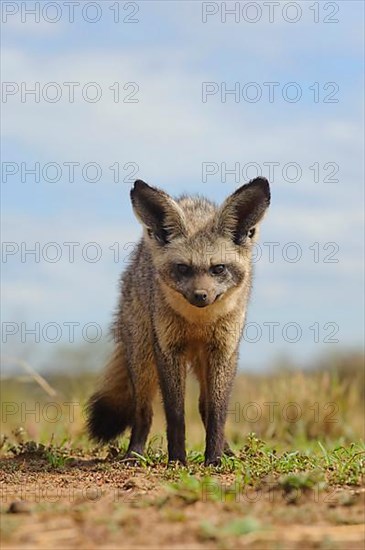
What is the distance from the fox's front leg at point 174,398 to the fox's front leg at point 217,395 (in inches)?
8.3

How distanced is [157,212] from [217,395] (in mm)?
1582

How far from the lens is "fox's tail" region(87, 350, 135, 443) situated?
937cm

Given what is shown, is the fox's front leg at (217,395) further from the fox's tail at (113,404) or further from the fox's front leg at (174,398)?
the fox's tail at (113,404)

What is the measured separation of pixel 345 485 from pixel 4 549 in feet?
8.48

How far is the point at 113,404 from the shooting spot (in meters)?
9.45

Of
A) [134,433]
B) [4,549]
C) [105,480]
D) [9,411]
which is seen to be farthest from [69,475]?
[9,411]

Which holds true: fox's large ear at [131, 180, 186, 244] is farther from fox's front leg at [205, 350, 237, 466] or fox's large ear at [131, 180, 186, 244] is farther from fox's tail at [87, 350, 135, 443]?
fox's tail at [87, 350, 135, 443]

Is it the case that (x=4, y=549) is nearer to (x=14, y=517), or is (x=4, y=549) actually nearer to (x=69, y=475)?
(x=14, y=517)

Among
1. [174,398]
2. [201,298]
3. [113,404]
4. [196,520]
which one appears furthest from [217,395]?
[196,520]

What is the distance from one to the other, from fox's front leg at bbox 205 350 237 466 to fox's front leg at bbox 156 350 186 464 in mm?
211

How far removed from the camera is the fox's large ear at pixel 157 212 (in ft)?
26.1

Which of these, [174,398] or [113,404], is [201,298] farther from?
[113,404]

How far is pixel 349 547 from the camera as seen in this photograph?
4.09 metres

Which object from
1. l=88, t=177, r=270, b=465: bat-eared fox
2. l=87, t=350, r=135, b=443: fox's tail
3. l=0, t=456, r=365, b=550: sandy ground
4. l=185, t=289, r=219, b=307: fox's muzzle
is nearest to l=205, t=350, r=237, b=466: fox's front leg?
l=88, t=177, r=270, b=465: bat-eared fox
